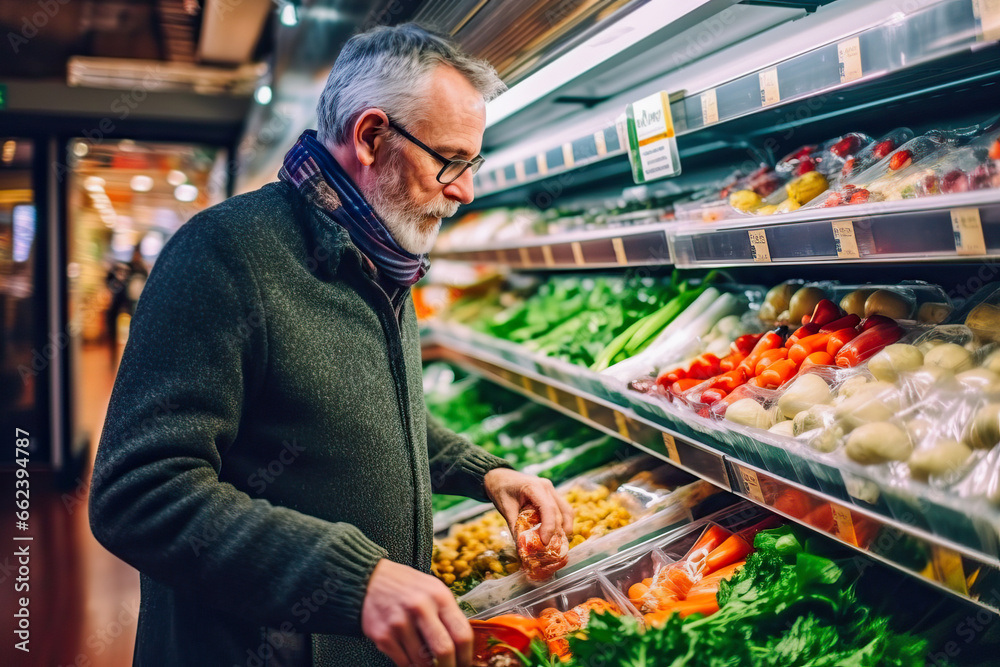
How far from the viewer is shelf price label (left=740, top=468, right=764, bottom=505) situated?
1.32 metres

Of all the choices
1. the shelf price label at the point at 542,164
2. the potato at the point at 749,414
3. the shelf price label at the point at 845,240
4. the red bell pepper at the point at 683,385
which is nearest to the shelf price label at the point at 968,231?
the shelf price label at the point at 845,240

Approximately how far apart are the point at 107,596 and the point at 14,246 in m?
3.35

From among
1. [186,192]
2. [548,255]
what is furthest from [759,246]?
[186,192]

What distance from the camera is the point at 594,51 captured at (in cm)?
163

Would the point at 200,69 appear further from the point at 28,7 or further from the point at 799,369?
the point at 799,369

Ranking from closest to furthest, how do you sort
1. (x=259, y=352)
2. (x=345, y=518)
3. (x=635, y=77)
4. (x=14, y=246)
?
(x=259, y=352) < (x=345, y=518) < (x=635, y=77) < (x=14, y=246)

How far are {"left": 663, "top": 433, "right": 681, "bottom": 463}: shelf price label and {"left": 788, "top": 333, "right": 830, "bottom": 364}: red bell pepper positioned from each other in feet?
1.13

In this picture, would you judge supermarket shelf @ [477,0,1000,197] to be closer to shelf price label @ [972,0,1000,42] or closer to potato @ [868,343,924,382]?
shelf price label @ [972,0,1000,42]

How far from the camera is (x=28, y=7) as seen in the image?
4.51 m

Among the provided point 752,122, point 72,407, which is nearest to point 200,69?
point 72,407

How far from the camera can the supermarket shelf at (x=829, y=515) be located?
3.03ft

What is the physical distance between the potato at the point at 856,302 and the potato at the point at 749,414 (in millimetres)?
435

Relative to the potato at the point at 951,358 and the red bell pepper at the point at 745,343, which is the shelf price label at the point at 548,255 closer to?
the red bell pepper at the point at 745,343

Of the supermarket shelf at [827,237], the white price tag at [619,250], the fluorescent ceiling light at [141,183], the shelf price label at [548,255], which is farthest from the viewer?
the fluorescent ceiling light at [141,183]
